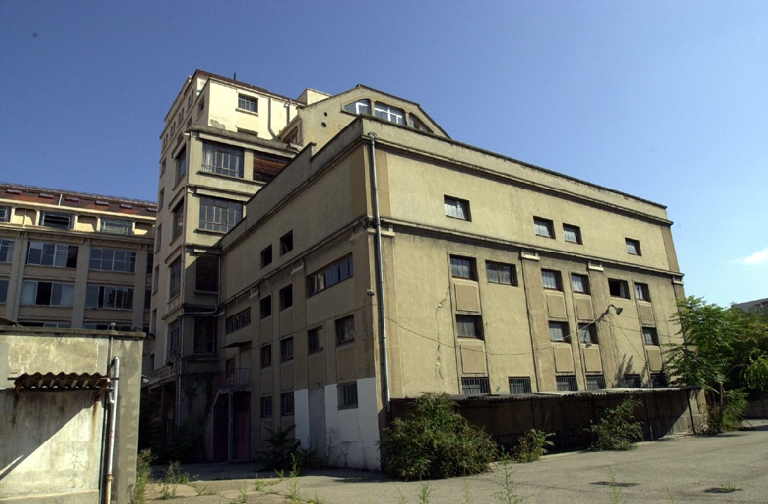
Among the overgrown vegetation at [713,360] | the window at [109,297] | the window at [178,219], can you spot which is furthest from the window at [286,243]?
the window at [109,297]

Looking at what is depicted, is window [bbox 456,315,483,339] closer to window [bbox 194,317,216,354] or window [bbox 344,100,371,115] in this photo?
window [bbox 194,317,216,354]

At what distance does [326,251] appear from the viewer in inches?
838

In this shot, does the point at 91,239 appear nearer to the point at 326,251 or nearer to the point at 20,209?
the point at 20,209

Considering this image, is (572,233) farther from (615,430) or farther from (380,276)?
(380,276)

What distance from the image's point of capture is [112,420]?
10805 mm

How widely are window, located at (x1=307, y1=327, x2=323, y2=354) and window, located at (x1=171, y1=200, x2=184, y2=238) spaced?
1400cm

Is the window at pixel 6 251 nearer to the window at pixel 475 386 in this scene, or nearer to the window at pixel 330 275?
the window at pixel 330 275

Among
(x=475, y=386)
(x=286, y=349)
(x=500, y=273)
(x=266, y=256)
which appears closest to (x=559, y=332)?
(x=500, y=273)

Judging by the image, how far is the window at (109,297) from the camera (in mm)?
43188

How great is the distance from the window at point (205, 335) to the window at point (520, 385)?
17257 millimetres

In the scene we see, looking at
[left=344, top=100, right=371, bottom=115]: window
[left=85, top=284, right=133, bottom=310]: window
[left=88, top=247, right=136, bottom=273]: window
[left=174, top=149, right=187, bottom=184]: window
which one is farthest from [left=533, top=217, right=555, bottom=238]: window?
[left=88, top=247, right=136, bottom=273]: window

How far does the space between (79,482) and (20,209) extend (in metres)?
41.8

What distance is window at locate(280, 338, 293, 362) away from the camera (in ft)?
76.8

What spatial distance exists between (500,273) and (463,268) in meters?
1.92
